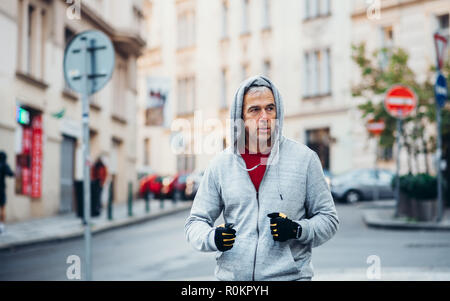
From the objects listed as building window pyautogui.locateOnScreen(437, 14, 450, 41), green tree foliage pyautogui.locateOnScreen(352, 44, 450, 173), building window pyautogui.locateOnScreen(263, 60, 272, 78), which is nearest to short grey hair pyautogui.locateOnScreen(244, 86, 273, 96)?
green tree foliage pyautogui.locateOnScreen(352, 44, 450, 173)

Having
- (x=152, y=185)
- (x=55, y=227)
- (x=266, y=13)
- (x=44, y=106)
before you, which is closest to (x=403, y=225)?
(x=55, y=227)

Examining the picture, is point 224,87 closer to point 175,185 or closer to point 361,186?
point 175,185

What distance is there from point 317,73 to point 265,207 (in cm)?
3133

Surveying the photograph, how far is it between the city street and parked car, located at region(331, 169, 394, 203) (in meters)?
10.7

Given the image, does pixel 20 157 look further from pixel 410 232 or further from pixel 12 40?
pixel 410 232

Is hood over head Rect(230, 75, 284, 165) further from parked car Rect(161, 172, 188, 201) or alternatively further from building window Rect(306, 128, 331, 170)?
building window Rect(306, 128, 331, 170)

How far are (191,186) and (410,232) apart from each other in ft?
48.7

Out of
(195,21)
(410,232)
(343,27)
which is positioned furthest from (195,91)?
(410,232)

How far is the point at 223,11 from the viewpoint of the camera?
3819 cm

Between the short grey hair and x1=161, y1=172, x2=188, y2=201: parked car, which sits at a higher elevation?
the short grey hair

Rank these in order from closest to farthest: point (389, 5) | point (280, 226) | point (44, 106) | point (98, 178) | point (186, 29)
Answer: point (280, 226) < point (98, 178) < point (44, 106) < point (389, 5) < point (186, 29)

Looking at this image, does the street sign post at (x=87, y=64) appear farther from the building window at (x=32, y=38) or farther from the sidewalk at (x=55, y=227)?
the building window at (x=32, y=38)

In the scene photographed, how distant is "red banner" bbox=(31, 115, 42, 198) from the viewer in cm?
1831

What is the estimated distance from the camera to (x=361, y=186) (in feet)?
82.1
